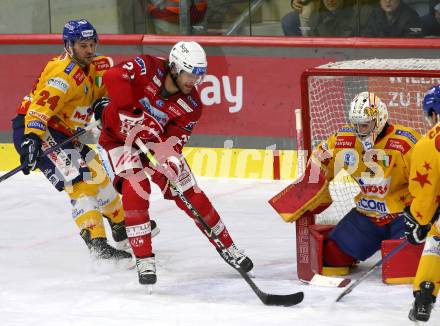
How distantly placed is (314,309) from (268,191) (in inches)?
101

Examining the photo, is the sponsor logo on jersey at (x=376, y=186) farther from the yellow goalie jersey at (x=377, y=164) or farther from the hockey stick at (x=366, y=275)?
the hockey stick at (x=366, y=275)

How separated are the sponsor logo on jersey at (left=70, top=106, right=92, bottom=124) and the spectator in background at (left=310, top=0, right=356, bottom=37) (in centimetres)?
225

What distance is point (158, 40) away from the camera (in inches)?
323

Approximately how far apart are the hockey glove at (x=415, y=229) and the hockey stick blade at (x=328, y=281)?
0.89 m

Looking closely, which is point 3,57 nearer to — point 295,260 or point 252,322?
point 295,260

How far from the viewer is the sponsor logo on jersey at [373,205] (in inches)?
217

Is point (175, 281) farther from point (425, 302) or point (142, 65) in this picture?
point (425, 302)

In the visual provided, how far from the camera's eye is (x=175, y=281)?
570cm

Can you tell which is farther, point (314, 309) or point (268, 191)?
point (268, 191)

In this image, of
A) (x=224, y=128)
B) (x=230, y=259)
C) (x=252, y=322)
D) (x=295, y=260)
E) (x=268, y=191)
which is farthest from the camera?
(x=224, y=128)

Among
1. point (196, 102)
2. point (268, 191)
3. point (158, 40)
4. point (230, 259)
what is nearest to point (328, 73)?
point (196, 102)

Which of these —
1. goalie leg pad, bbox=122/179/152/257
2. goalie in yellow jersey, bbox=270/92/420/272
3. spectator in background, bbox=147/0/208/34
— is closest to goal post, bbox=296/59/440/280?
goalie in yellow jersey, bbox=270/92/420/272

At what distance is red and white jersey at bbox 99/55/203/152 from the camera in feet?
18.2

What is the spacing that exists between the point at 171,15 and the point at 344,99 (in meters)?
1.79
